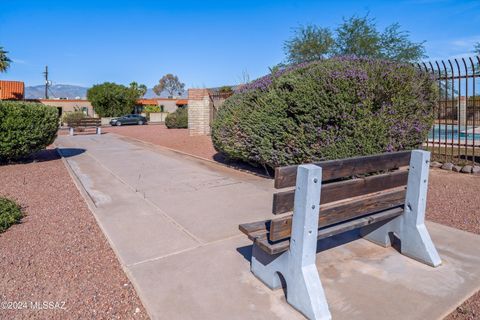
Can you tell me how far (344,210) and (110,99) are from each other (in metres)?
43.3

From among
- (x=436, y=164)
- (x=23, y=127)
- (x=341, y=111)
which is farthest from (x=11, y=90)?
(x=436, y=164)

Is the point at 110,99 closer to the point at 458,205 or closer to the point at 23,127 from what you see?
the point at 23,127

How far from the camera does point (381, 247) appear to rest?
3719mm

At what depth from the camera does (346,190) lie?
2850 mm

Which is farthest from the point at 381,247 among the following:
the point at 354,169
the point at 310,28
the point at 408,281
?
the point at 310,28

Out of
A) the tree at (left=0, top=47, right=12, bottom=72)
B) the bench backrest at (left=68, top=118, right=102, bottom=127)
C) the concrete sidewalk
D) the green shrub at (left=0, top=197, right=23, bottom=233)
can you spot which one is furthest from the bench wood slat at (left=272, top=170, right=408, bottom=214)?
the tree at (left=0, top=47, right=12, bottom=72)

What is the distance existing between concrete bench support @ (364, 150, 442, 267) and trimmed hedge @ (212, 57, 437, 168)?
99.4 inches

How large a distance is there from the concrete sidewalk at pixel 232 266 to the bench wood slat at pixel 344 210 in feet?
1.87

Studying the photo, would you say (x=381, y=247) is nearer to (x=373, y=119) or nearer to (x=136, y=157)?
(x=373, y=119)

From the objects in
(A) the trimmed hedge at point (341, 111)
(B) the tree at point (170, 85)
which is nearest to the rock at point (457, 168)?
(A) the trimmed hedge at point (341, 111)

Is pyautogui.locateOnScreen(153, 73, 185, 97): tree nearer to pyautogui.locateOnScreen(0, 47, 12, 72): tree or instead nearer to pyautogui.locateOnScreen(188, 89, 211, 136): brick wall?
pyautogui.locateOnScreen(0, 47, 12, 72): tree

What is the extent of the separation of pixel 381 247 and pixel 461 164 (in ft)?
18.3

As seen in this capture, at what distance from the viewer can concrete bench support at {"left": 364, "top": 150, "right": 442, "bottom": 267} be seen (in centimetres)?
326

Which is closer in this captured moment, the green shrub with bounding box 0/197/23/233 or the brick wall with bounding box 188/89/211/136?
the green shrub with bounding box 0/197/23/233
